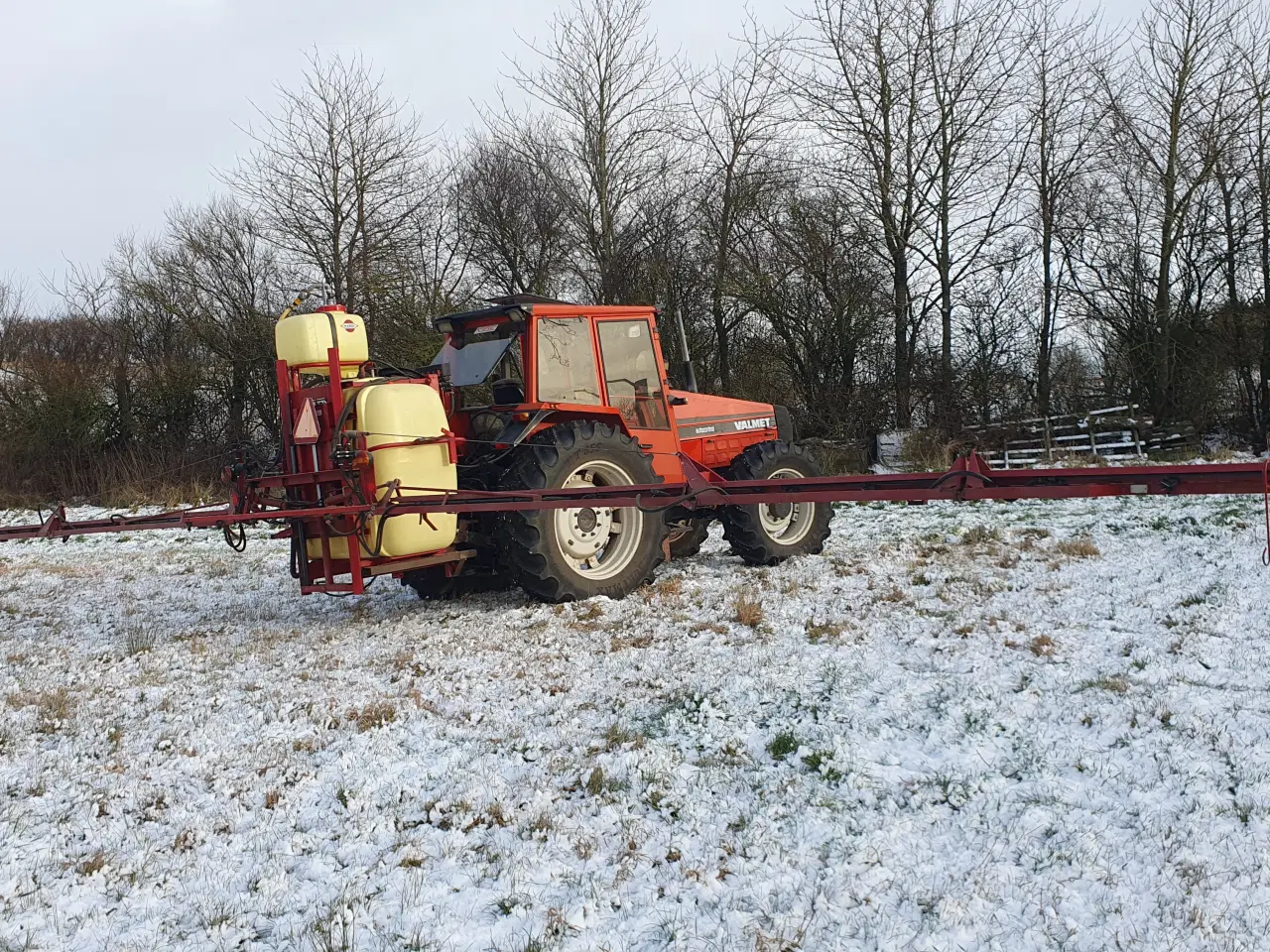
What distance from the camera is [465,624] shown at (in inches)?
223

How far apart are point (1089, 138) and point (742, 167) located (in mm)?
6605

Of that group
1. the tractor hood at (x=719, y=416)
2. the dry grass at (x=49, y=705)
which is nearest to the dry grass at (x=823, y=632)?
the tractor hood at (x=719, y=416)

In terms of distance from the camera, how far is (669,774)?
3293 mm

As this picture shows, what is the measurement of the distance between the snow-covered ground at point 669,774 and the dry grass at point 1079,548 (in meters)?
0.72

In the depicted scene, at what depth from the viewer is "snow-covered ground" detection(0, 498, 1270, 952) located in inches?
98.1

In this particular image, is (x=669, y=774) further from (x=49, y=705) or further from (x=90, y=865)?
(x=49, y=705)

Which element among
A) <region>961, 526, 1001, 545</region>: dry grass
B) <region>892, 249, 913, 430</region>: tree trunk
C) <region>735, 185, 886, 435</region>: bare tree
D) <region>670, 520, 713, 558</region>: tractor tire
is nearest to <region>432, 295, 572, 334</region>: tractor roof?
<region>670, 520, 713, 558</region>: tractor tire

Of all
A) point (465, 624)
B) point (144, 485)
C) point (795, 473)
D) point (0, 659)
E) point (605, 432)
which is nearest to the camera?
point (0, 659)

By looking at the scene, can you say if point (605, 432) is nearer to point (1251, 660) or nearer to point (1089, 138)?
point (1251, 660)

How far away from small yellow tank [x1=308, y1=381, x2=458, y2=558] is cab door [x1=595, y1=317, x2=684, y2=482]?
5.07 feet

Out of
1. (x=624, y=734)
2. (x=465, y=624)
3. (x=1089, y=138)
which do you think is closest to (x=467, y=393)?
(x=465, y=624)

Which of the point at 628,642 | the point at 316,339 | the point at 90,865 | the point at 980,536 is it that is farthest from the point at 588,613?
the point at 980,536

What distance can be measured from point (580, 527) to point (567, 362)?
1153 millimetres

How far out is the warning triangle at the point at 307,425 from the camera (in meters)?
5.28
